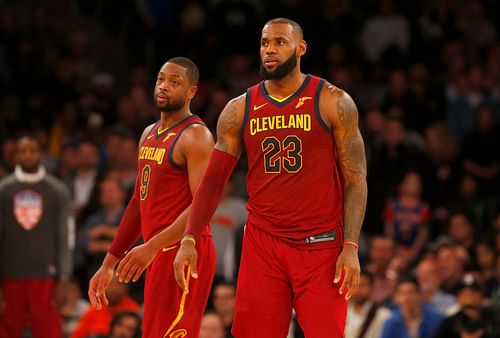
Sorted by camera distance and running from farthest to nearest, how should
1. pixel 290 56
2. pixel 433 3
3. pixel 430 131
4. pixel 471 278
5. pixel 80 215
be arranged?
pixel 433 3
pixel 430 131
pixel 80 215
pixel 471 278
pixel 290 56

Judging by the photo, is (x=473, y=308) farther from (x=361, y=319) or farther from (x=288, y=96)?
(x=288, y=96)

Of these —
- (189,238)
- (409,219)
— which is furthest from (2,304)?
(189,238)

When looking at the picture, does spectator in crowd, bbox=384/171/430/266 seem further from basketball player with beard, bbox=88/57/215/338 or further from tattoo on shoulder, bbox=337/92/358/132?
tattoo on shoulder, bbox=337/92/358/132

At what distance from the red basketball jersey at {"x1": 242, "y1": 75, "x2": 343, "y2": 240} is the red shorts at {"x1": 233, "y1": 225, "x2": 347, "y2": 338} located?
0.12m

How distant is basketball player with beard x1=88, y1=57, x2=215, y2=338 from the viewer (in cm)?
Result: 692

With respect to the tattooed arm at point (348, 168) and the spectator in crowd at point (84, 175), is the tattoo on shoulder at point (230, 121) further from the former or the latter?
the spectator in crowd at point (84, 175)

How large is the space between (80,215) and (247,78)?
3917 millimetres

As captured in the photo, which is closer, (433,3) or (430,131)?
(430,131)

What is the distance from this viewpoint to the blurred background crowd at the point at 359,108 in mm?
11547

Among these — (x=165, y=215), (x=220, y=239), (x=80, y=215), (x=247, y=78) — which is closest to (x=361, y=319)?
(x=220, y=239)

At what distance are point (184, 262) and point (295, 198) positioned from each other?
0.72m

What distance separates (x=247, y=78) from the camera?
52.2 feet

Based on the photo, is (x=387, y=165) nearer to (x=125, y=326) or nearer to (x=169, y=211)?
(x=125, y=326)

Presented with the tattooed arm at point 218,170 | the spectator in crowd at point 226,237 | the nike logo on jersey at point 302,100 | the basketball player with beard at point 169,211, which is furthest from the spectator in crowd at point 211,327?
the nike logo on jersey at point 302,100
